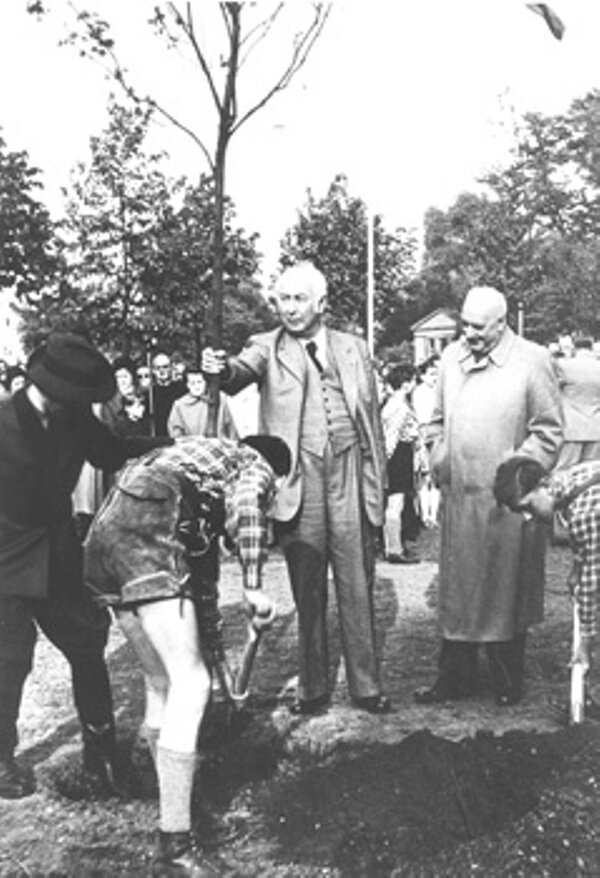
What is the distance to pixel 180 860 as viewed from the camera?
3273mm

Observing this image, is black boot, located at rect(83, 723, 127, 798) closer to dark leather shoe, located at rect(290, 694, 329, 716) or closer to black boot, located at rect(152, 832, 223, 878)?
black boot, located at rect(152, 832, 223, 878)

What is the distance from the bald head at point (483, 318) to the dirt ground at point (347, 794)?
1586 mm

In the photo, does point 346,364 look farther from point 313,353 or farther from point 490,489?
point 490,489

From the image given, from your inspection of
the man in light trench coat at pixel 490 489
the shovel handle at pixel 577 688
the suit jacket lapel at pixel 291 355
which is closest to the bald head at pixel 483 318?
the man in light trench coat at pixel 490 489

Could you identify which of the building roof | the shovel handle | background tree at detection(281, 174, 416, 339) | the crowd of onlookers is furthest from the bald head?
the building roof

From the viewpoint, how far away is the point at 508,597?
15.8ft

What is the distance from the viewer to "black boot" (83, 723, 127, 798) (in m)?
4.08

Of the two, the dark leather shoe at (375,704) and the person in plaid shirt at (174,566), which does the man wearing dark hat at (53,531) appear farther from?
the dark leather shoe at (375,704)

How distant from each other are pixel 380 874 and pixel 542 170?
13.9 metres

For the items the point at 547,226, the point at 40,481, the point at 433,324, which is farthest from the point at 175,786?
the point at 433,324

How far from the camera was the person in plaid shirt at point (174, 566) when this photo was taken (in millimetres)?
3309

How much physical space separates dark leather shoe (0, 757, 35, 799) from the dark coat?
0.68 meters

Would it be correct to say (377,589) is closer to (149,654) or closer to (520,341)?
(520,341)

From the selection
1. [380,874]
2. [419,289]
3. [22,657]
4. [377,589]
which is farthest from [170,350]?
[419,289]
